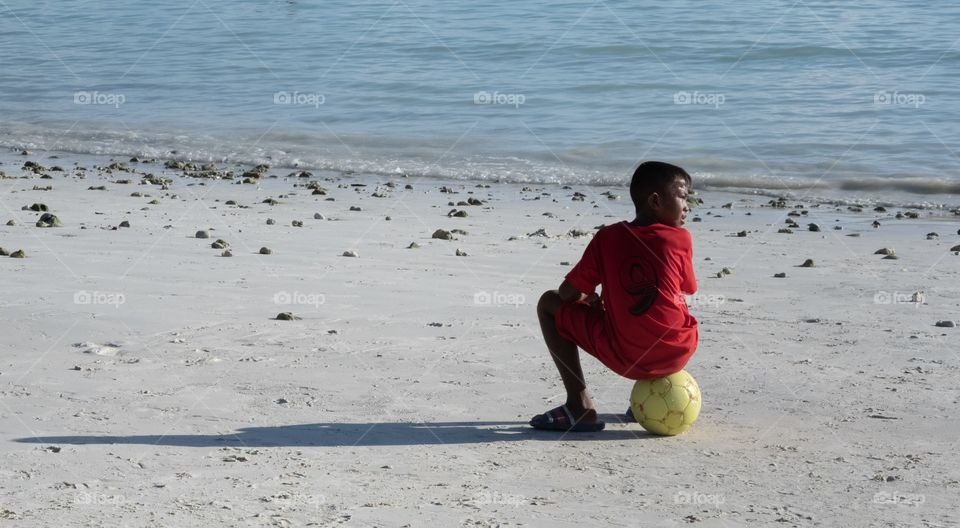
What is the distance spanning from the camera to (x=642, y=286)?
16.6ft

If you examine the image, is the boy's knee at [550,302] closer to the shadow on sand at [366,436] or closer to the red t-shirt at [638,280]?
the red t-shirt at [638,280]

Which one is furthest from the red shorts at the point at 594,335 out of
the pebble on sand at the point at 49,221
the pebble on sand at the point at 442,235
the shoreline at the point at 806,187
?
the shoreline at the point at 806,187

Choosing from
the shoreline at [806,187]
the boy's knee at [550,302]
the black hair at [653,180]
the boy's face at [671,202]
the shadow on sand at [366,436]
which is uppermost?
the shoreline at [806,187]

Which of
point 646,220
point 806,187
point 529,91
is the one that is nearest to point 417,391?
point 646,220

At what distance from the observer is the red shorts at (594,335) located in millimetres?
5102

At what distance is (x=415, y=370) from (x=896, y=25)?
21.8 metres

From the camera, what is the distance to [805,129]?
669 inches

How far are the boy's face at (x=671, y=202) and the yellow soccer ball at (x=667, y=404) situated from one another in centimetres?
67

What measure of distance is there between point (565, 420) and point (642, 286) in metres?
0.67

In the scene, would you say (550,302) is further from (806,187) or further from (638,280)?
(806,187)

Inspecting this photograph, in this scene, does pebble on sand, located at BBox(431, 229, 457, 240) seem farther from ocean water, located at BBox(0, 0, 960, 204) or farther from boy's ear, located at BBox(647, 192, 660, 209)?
ocean water, located at BBox(0, 0, 960, 204)

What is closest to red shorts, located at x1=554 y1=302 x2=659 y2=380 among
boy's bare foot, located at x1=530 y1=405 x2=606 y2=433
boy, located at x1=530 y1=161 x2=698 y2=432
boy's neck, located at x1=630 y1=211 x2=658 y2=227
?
boy, located at x1=530 y1=161 x2=698 y2=432

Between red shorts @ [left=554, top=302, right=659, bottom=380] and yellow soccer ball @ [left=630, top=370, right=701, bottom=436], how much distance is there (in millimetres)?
73

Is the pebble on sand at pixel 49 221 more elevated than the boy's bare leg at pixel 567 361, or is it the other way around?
the pebble on sand at pixel 49 221
